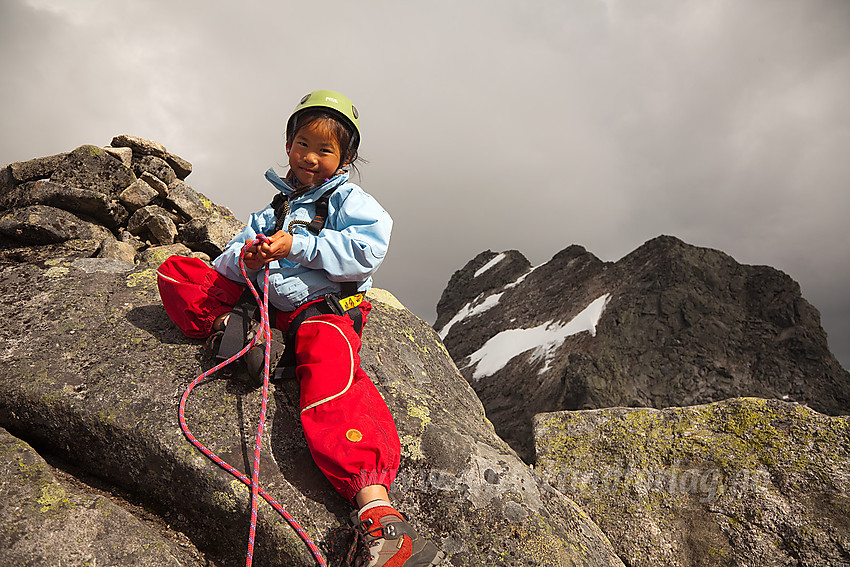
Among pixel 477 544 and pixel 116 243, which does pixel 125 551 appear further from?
pixel 116 243

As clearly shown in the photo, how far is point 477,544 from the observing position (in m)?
3.86

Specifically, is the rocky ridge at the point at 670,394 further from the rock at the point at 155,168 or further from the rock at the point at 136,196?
the rock at the point at 155,168

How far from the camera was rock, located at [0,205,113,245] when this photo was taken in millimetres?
7902

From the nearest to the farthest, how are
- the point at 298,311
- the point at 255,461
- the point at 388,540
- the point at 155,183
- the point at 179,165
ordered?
the point at 388,540, the point at 255,461, the point at 298,311, the point at 155,183, the point at 179,165

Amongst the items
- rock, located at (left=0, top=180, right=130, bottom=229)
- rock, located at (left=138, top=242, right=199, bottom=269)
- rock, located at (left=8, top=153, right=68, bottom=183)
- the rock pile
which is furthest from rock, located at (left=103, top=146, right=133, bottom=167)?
rock, located at (left=138, top=242, right=199, bottom=269)

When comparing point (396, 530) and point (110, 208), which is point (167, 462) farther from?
point (110, 208)

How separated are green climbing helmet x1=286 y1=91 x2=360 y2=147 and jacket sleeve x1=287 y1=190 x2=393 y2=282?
0.79 meters

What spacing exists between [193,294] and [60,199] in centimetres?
746

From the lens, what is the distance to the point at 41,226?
26.9 ft

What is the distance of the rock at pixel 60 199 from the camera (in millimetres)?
9578

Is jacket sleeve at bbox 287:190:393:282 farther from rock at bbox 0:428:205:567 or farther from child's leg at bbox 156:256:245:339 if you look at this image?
rock at bbox 0:428:205:567

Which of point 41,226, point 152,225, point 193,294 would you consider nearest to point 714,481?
point 193,294

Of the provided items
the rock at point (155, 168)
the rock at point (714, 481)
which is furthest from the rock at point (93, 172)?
the rock at point (714, 481)

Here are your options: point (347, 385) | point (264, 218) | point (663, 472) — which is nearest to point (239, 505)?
point (347, 385)
